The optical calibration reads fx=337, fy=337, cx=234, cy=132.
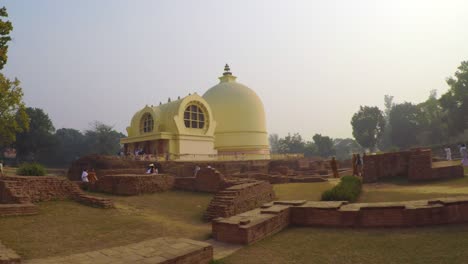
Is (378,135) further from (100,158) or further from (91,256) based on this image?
(91,256)

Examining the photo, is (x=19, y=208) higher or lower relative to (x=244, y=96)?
lower

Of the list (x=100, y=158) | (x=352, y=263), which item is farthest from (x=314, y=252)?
(x=100, y=158)

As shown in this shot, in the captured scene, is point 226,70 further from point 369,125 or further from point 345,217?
point 345,217

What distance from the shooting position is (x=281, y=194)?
10.6 m

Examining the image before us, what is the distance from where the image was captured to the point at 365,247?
15.3ft

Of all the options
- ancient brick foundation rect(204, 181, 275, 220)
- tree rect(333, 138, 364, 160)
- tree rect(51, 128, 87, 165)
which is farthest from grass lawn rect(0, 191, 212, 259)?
tree rect(333, 138, 364, 160)

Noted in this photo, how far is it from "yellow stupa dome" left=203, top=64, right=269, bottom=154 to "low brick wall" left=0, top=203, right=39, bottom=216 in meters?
23.3

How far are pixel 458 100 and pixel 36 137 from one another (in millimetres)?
42968

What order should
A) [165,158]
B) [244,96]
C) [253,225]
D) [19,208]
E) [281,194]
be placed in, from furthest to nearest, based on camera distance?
[244,96] < [165,158] < [281,194] < [19,208] < [253,225]

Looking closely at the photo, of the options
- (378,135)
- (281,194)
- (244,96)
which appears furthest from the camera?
(378,135)

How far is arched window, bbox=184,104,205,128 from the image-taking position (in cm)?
2548

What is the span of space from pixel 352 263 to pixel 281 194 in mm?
6534

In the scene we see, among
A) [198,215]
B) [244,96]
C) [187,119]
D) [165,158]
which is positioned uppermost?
[244,96]

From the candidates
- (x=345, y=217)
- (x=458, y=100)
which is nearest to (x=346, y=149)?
A: (x=458, y=100)
